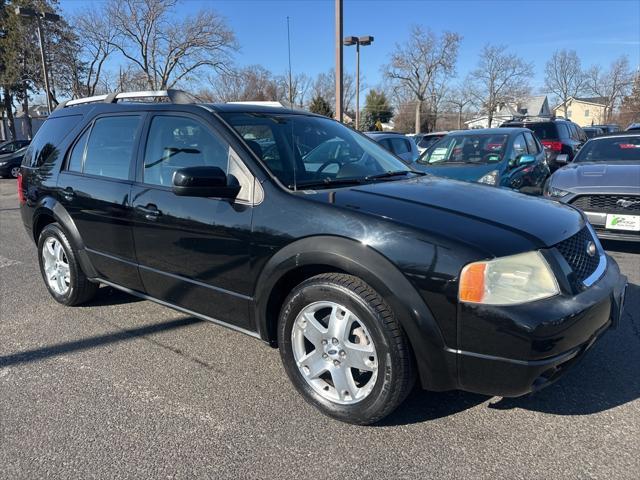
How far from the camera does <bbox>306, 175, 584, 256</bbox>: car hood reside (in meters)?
2.30

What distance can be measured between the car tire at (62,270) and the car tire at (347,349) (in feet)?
7.73

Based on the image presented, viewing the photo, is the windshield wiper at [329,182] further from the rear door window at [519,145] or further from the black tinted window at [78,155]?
the rear door window at [519,145]

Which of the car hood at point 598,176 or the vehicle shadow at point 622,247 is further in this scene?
the vehicle shadow at point 622,247

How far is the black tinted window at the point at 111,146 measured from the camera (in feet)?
11.9

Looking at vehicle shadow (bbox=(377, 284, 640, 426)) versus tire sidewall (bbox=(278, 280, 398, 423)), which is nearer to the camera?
tire sidewall (bbox=(278, 280, 398, 423))

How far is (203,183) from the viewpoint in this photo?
2807 mm

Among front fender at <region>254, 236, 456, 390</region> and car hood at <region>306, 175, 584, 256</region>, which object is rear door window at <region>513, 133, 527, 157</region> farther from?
front fender at <region>254, 236, 456, 390</region>

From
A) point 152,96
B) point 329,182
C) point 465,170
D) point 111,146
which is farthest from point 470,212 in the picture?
point 465,170

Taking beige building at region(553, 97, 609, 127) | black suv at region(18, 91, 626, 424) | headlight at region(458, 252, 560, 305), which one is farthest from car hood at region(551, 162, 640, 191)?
beige building at region(553, 97, 609, 127)

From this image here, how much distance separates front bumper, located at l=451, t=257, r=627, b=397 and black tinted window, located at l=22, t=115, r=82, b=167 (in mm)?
3767

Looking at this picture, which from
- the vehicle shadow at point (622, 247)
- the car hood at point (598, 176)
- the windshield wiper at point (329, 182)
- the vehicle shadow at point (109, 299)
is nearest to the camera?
the windshield wiper at point (329, 182)

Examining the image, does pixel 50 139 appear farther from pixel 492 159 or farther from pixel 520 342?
pixel 492 159

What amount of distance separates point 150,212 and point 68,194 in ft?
4.04

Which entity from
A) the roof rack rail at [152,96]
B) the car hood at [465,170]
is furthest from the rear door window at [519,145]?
the roof rack rail at [152,96]
